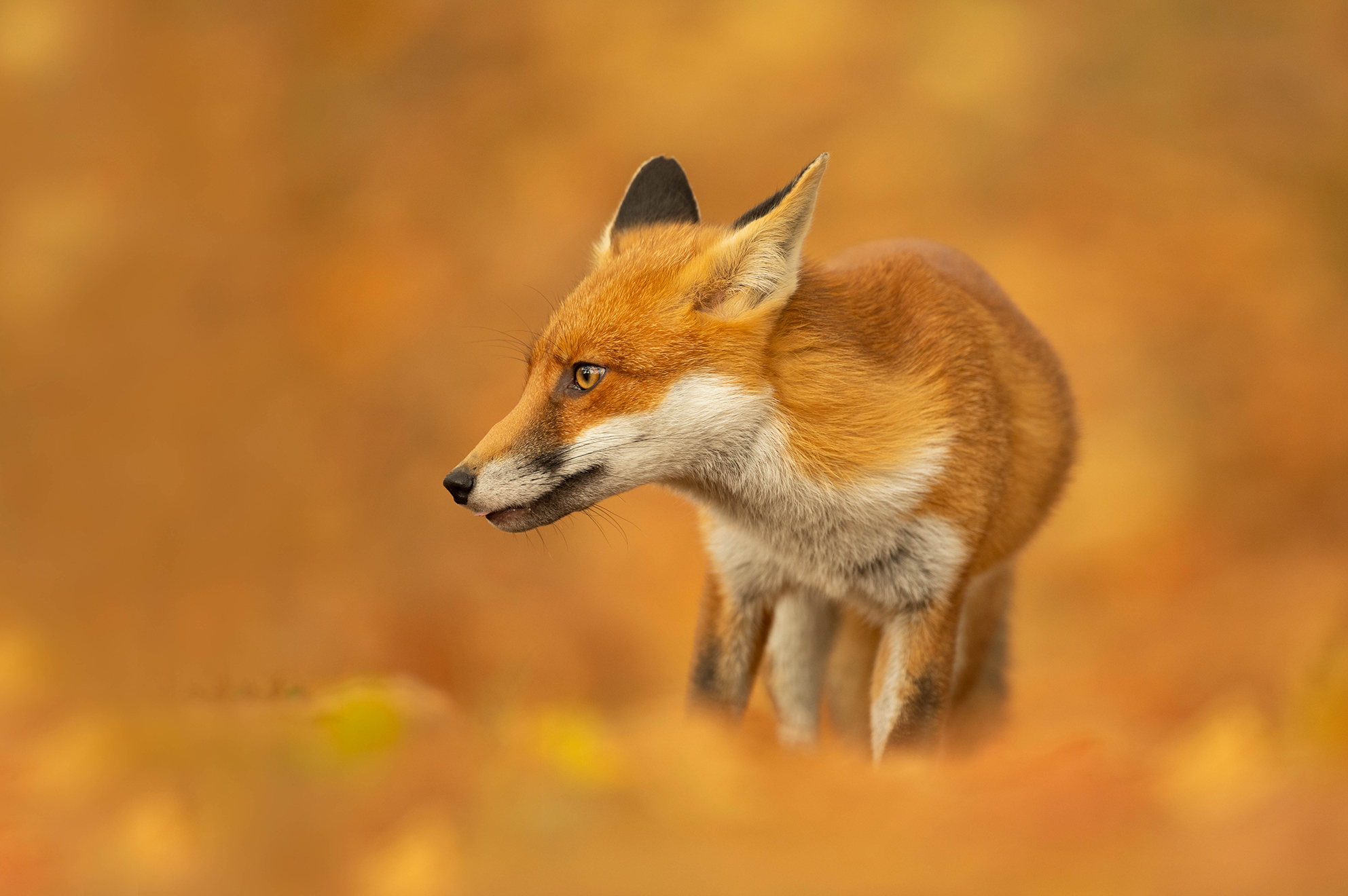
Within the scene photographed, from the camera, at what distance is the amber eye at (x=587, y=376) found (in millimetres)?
3916

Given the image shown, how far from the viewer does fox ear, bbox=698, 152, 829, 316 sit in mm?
3910

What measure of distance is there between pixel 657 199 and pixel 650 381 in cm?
128

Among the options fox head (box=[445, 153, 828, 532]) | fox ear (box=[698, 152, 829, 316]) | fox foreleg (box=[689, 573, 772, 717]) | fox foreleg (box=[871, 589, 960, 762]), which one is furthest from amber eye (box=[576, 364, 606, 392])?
fox foreleg (box=[871, 589, 960, 762])

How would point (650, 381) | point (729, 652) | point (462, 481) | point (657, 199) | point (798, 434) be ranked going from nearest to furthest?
point (462, 481), point (650, 381), point (798, 434), point (729, 652), point (657, 199)

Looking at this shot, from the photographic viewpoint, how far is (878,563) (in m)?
4.35

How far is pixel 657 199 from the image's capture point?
4.86 meters

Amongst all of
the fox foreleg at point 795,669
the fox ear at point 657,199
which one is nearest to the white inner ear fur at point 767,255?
the fox ear at point 657,199

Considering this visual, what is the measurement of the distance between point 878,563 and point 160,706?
2637 millimetres

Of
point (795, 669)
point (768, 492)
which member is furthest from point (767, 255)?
point (795, 669)

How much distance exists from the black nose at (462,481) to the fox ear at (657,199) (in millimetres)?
1405

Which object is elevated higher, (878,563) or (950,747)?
(878,563)

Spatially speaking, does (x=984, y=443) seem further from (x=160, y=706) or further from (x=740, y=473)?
(x=160, y=706)

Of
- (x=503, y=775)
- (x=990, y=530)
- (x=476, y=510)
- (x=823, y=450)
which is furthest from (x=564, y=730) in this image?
(x=990, y=530)

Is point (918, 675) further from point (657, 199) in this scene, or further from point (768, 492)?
point (657, 199)
